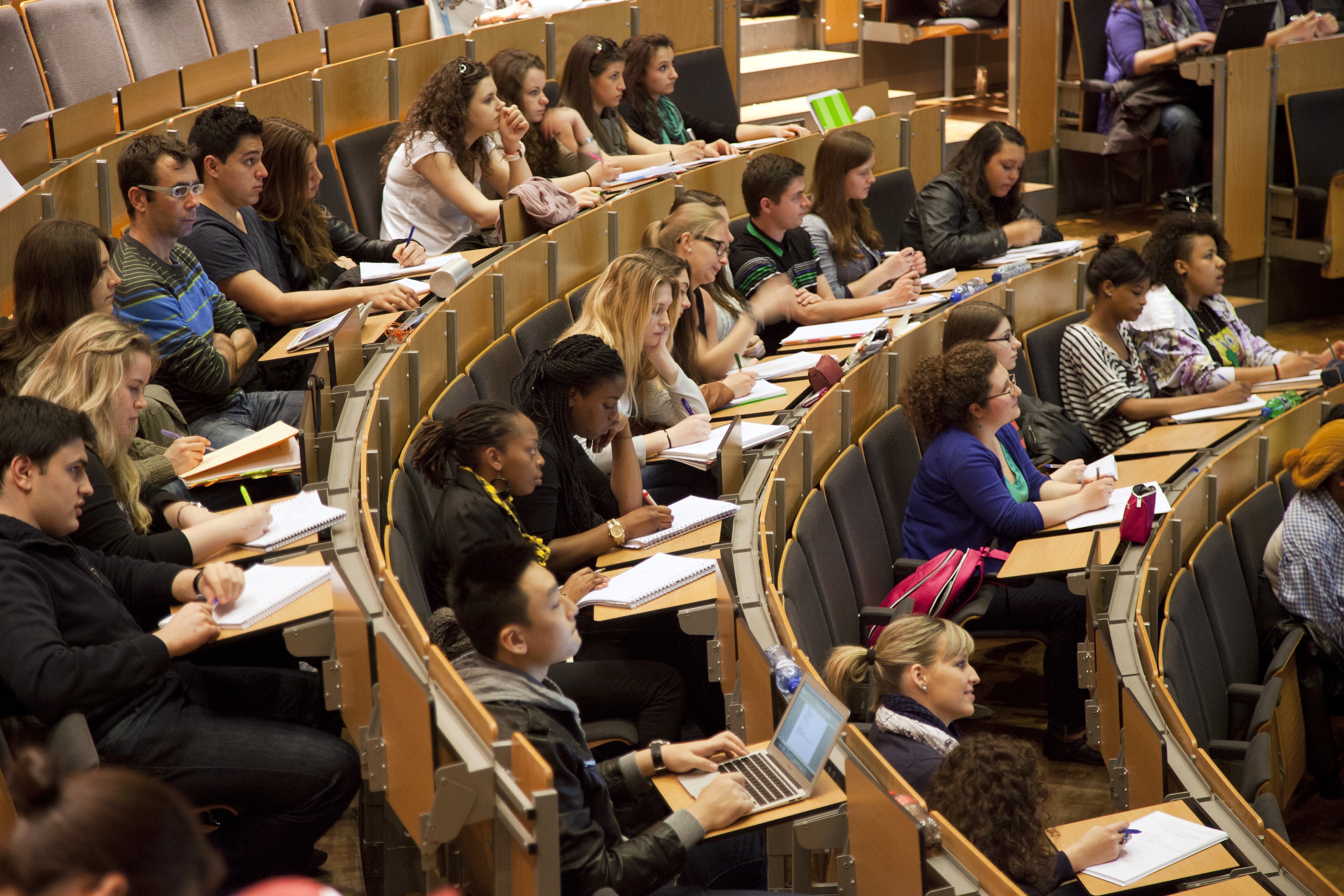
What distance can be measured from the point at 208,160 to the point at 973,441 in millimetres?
1638

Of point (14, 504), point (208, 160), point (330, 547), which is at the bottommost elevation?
point (330, 547)

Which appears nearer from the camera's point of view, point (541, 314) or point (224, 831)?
point (224, 831)

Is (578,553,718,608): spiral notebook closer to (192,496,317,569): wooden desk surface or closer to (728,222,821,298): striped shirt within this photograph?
(192,496,317,569): wooden desk surface

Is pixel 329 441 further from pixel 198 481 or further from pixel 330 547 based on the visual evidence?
pixel 330 547

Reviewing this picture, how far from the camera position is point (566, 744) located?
1.44 m

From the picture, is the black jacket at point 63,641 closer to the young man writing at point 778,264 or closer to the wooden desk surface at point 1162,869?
the wooden desk surface at point 1162,869

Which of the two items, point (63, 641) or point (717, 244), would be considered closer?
point (63, 641)

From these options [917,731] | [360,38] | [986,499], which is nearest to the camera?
[917,731]

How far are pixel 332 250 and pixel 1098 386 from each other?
194 cm

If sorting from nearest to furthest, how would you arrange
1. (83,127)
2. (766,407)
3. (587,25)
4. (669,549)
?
(669,549), (766,407), (83,127), (587,25)

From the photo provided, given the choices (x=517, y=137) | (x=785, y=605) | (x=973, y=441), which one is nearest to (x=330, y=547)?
(x=785, y=605)

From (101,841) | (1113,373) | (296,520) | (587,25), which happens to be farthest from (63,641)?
(587,25)

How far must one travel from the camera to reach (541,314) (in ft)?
9.36

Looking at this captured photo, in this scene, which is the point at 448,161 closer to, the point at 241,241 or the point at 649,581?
the point at 241,241
